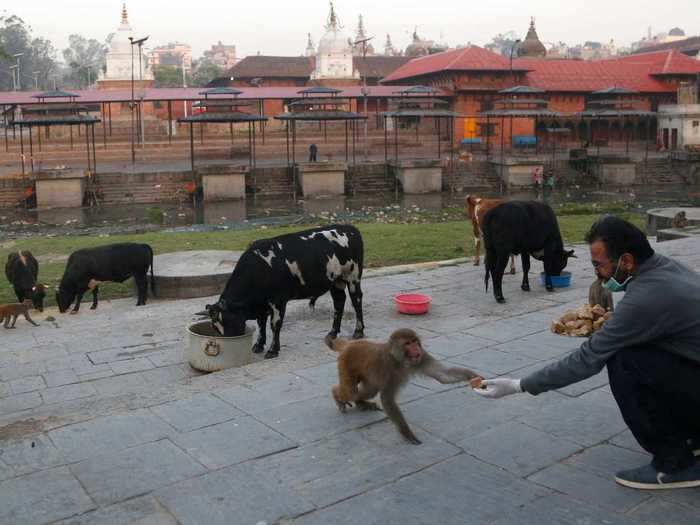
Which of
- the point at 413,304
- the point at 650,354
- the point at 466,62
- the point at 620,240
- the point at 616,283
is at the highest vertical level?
the point at 466,62

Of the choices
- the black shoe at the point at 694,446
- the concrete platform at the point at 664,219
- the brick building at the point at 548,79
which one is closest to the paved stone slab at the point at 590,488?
the black shoe at the point at 694,446

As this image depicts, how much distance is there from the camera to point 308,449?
5059 millimetres

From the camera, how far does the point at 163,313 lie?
10.6 metres

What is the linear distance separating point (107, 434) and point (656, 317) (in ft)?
11.9

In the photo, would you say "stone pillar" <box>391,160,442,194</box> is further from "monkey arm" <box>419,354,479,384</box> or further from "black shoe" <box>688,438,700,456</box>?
"black shoe" <box>688,438,700,456</box>

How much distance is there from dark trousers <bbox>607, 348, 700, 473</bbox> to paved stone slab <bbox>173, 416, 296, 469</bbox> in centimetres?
213

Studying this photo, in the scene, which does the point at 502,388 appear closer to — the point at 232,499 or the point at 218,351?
the point at 232,499

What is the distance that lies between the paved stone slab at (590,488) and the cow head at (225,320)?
397 centimetres

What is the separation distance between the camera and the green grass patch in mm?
13570

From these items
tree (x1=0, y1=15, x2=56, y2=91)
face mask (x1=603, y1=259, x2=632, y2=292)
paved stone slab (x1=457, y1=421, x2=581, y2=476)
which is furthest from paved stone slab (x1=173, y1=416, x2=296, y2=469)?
tree (x1=0, y1=15, x2=56, y2=91)

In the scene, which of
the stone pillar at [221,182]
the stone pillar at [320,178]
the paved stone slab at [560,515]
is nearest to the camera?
the paved stone slab at [560,515]

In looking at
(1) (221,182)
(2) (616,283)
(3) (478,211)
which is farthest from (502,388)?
(1) (221,182)

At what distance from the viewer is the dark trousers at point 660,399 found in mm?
3996

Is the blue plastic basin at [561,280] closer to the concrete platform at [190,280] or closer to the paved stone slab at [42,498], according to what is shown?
the concrete platform at [190,280]
